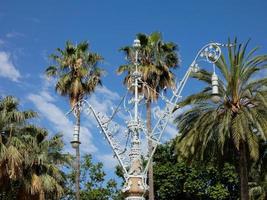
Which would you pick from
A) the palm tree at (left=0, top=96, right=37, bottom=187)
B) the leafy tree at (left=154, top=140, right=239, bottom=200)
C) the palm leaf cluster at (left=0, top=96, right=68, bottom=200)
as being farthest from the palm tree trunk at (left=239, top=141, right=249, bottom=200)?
the leafy tree at (left=154, top=140, right=239, bottom=200)

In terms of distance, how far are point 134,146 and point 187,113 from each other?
11.4 meters

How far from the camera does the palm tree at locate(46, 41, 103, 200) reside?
100.0 feet

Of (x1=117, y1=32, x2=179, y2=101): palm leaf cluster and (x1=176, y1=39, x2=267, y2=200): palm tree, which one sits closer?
(x1=176, y1=39, x2=267, y2=200): palm tree

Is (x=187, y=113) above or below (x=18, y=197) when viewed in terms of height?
above

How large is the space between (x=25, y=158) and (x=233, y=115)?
378 inches

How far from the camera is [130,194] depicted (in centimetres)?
1176

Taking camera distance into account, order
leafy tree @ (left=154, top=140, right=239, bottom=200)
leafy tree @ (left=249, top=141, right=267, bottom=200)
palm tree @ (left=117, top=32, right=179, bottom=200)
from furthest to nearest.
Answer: leafy tree @ (left=154, top=140, right=239, bottom=200)
palm tree @ (left=117, top=32, right=179, bottom=200)
leafy tree @ (left=249, top=141, right=267, bottom=200)

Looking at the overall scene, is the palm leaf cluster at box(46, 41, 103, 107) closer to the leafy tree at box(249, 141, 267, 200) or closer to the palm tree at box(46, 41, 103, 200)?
the palm tree at box(46, 41, 103, 200)

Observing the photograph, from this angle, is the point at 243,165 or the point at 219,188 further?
the point at 219,188

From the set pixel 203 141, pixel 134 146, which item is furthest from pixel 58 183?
pixel 134 146

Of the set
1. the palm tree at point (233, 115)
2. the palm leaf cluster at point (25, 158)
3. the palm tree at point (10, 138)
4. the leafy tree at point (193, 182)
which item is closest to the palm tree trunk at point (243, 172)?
the palm tree at point (233, 115)

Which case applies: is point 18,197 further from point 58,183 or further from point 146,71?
point 146,71

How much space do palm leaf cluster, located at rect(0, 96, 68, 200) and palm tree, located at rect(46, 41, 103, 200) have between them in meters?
4.10

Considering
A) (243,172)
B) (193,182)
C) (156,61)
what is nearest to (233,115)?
(243,172)
